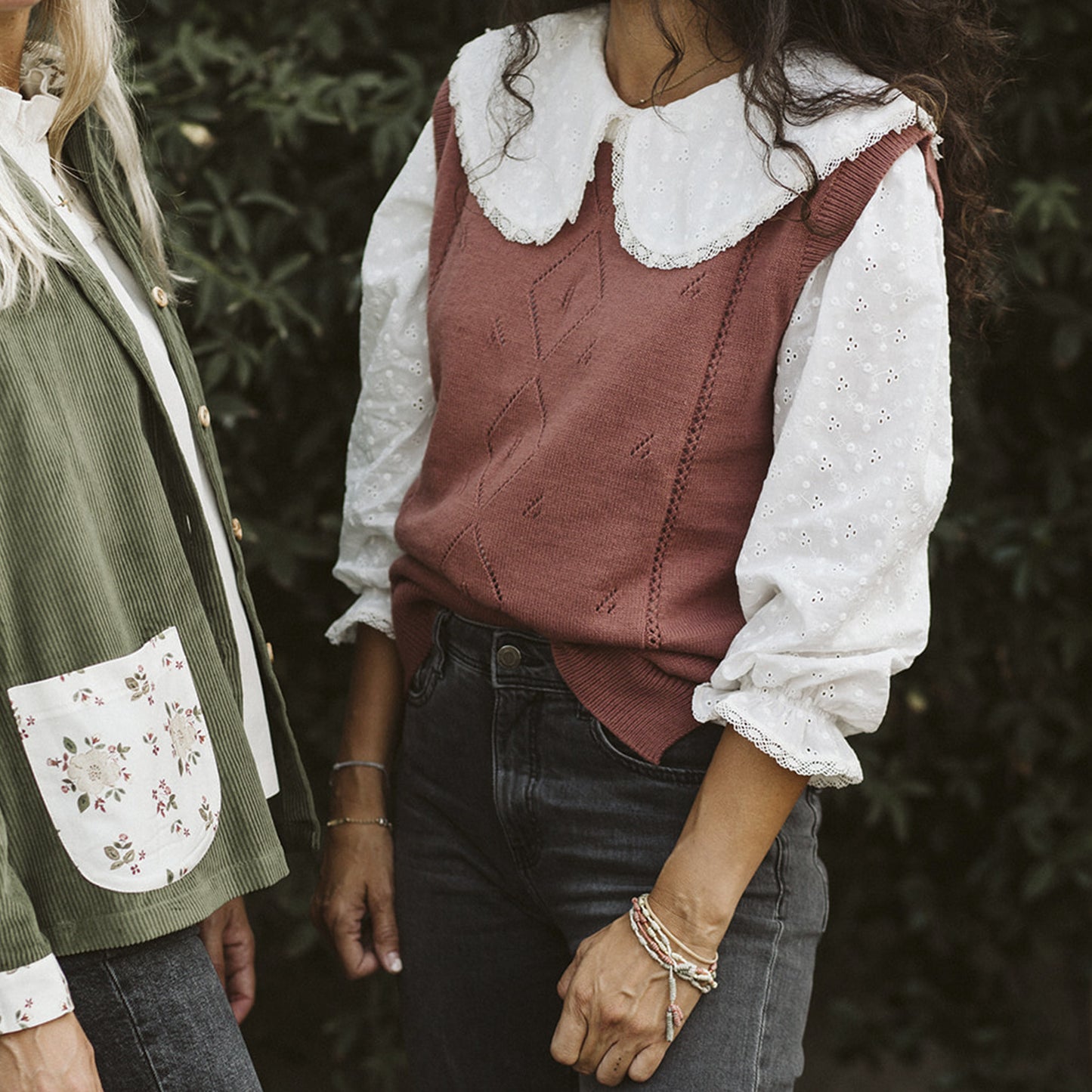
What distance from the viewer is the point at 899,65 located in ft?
4.35

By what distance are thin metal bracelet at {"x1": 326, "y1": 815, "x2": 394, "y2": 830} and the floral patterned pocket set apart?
0.39 metres

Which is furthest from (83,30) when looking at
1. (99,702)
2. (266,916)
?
(266,916)

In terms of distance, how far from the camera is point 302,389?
2080 mm

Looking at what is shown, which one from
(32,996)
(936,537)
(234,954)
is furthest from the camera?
(936,537)

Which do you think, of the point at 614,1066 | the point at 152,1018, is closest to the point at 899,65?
the point at 614,1066

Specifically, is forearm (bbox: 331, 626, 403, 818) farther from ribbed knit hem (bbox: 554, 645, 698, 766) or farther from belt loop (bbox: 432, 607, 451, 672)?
ribbed knit hem (bbox: 554, 645, 698, 766)

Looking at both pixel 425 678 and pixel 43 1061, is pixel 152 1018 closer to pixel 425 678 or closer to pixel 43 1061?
pixel 43 1061

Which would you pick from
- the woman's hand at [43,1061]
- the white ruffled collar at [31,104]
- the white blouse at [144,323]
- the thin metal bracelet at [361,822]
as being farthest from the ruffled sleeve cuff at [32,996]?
the white ruffled collar at [31,104]

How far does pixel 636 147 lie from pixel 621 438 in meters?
0.31

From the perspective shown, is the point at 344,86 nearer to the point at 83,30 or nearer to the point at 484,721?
the point at 83,30

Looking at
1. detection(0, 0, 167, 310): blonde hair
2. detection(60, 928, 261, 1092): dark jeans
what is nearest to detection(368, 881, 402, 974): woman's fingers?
detection(60, 928, 261, 1092): dark jeans

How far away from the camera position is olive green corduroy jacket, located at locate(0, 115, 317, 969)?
112cm

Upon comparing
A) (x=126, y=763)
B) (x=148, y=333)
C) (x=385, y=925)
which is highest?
(x=148, y=333)

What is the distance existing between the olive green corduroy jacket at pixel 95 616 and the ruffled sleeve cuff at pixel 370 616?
→ 0.32 m
